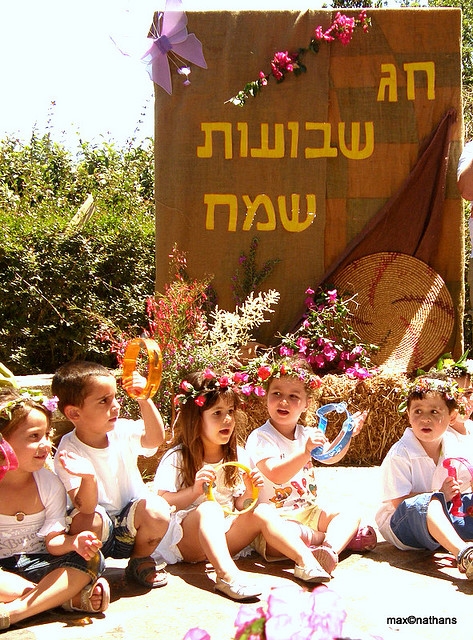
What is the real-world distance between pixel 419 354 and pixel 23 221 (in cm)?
313

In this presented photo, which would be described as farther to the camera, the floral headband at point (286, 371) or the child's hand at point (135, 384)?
the floral headband at point (286, 371)

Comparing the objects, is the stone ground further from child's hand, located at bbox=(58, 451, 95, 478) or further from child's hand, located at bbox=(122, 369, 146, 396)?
child's hand, located at bbox=(122, 369, 146, 396)

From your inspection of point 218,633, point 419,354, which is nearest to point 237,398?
point 218,633

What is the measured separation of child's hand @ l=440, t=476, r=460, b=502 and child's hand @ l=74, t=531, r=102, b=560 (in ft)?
4.65

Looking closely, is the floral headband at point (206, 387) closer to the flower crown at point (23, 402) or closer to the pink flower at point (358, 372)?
the flower crown at point (23, 402)

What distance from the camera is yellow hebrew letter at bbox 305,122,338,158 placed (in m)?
6.07

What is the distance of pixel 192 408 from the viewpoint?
3.48 metres

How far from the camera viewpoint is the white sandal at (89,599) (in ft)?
9.14

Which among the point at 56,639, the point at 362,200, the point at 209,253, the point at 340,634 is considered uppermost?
the point at 362,200

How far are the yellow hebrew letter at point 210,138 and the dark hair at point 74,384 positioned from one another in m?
3.22

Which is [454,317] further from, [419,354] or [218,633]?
[218,633]

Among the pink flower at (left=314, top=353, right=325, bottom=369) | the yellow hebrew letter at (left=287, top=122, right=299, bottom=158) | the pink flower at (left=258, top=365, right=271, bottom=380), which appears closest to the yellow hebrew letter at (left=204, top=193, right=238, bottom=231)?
the yellow hebrew letter at (left=287, top=122, right=299, bottom=158)

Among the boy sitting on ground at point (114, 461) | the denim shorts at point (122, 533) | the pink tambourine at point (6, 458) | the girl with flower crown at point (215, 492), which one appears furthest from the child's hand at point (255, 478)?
the pink tambourine at point (6, 458)

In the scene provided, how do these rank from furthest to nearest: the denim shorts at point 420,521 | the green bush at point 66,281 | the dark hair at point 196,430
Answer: the green bush at point 66,281 < the dark hair at point 196,430 < the denim shorts at point 420,521
